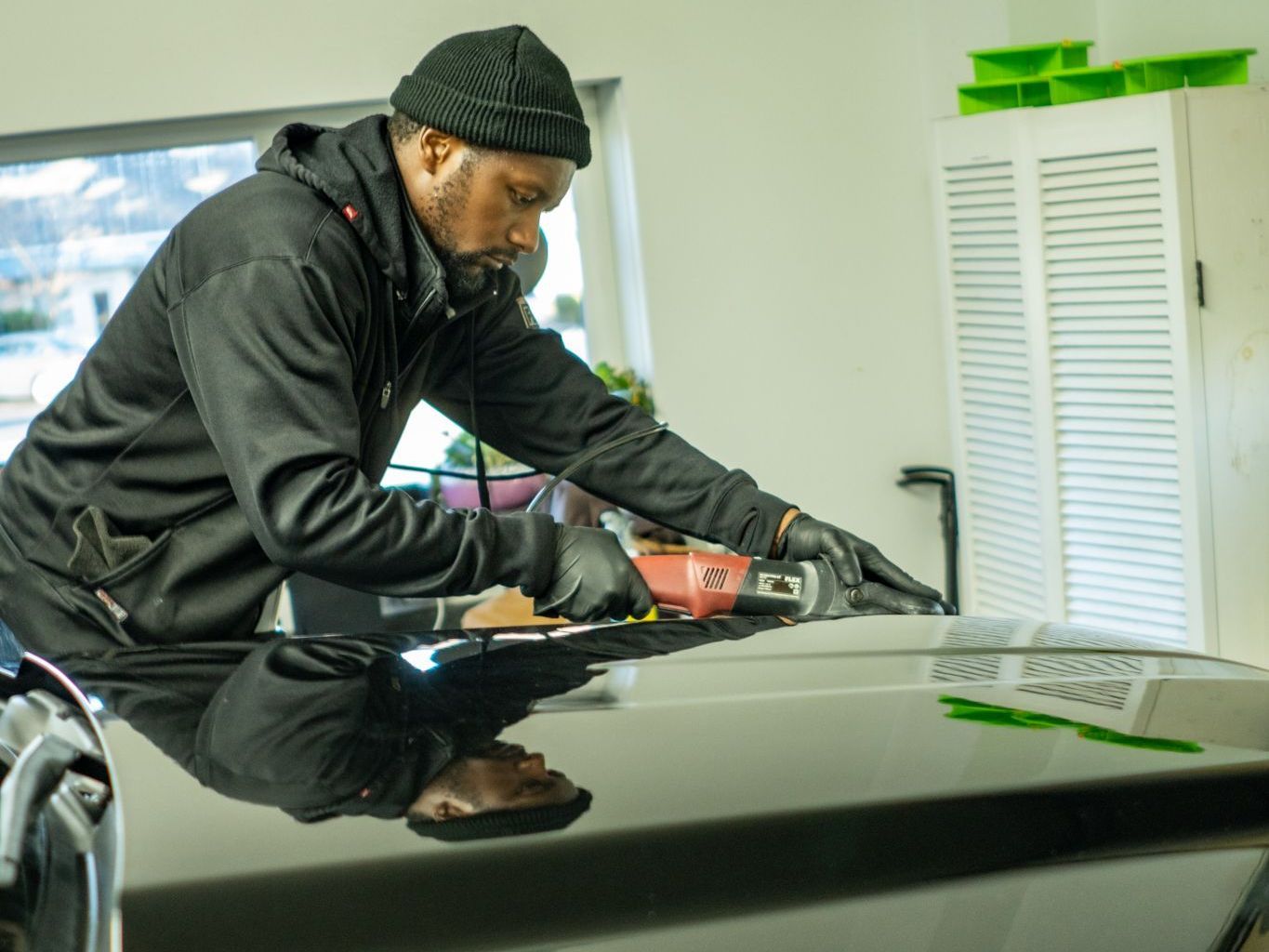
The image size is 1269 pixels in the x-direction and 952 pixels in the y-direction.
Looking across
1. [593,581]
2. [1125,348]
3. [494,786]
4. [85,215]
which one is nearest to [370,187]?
[593,581]

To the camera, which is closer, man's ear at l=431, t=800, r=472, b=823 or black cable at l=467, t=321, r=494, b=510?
man's ear at l=431, t=800, r=472, b=823

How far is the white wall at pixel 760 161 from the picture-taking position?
3.17m

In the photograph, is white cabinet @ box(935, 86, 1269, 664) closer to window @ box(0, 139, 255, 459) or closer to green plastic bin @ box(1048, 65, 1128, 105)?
green plastic bin @ box(1048, 65, 1128, 105)

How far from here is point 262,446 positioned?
130cm

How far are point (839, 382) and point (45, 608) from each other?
8.20 feet

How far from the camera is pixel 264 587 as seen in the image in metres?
1.48

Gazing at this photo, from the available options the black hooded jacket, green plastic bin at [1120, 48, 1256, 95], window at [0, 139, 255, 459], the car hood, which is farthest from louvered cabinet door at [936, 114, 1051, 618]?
the car hood

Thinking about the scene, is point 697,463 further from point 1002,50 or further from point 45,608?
point 1002,50

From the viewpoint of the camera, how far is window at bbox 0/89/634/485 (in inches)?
130

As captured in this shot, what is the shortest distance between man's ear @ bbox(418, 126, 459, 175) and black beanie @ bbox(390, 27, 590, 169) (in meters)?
0.02

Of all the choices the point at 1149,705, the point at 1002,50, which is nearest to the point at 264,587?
the point at 1149,705

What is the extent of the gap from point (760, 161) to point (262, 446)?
2.43 meters

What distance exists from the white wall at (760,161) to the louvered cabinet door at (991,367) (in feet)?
1.10

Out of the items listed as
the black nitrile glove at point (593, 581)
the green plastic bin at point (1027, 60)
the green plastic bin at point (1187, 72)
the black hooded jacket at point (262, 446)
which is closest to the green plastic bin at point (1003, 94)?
the green plastic bin at point (1027, 60)
